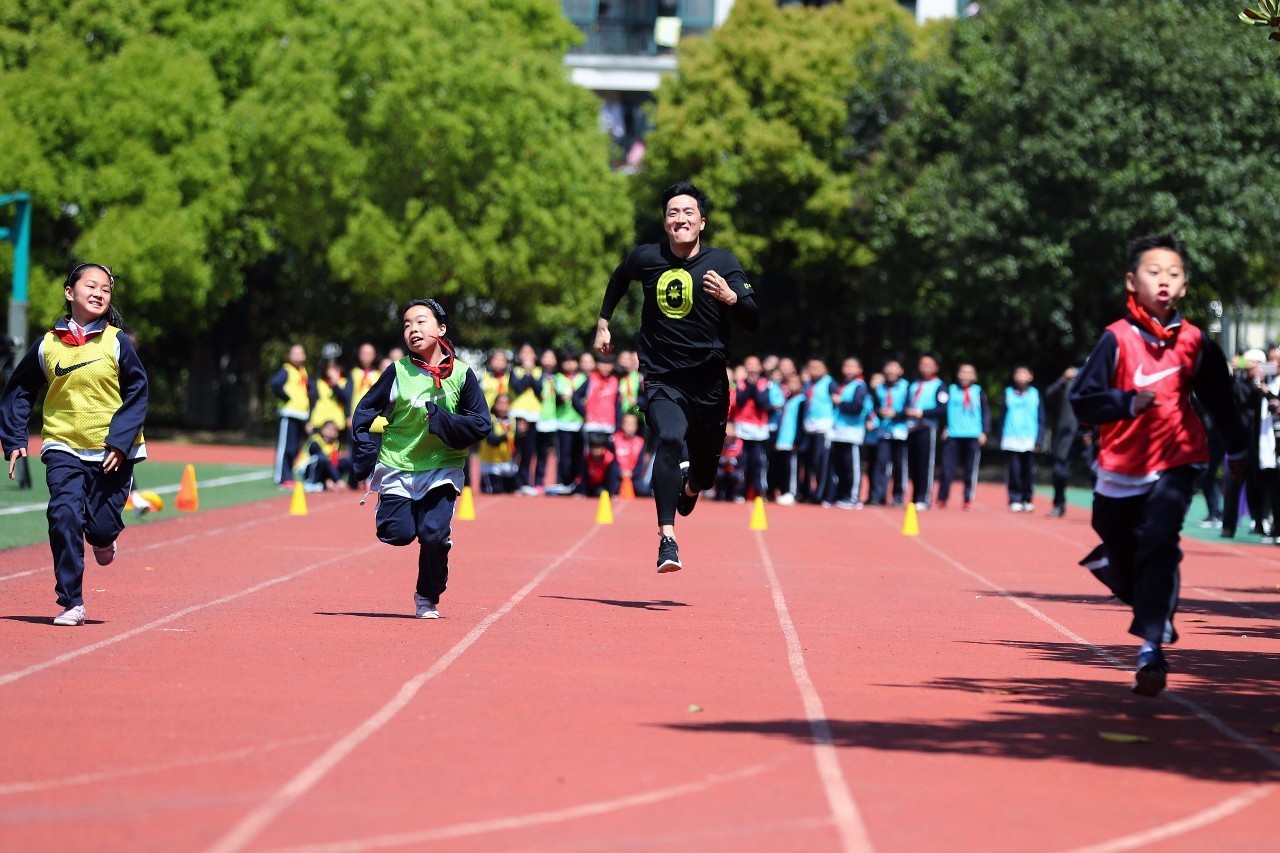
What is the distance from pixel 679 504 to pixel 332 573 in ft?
9.41

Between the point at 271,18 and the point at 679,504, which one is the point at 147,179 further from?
the point at 679,504

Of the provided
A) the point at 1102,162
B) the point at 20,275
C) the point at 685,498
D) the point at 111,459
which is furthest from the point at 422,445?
the point at 1102,162

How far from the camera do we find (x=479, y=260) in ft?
141

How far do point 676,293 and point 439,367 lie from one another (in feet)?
5.52

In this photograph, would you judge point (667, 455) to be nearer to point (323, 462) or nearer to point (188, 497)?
point (188, 497)

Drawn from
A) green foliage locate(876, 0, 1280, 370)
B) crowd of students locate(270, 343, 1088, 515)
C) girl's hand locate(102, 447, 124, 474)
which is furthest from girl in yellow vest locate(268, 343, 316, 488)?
green foliage locate(876, 0, 1280, 370)

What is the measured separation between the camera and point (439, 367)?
11.4 metres

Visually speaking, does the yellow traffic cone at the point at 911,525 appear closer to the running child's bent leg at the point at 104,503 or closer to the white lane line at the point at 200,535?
the white lane line at the point at 200,535

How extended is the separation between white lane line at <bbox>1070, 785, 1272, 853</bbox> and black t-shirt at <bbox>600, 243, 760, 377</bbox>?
237 inches

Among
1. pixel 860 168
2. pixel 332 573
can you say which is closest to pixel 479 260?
pixel 860 168

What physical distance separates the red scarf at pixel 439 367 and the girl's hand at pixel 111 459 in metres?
1.74

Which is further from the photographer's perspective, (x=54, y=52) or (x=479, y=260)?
(x=54, y=52)

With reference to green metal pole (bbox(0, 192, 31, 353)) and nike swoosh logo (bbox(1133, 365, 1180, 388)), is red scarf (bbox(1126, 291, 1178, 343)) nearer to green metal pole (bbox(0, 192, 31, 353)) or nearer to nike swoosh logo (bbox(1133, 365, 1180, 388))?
nike swoosh logo (bbox(1133, 365, 1180, 388))

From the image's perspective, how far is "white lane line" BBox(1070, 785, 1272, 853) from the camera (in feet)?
18.5
